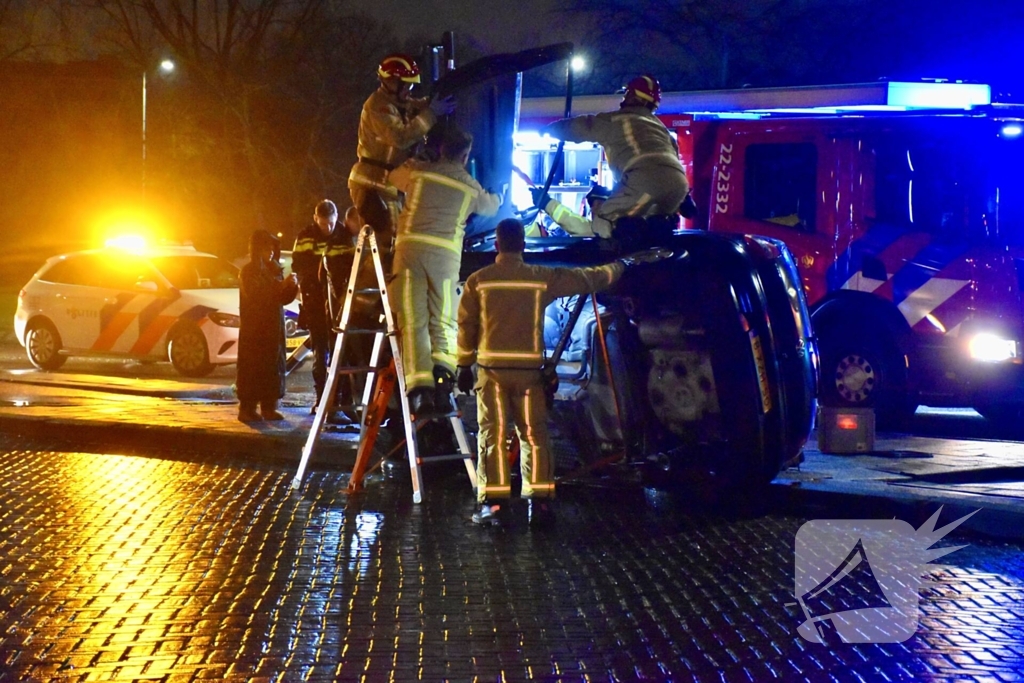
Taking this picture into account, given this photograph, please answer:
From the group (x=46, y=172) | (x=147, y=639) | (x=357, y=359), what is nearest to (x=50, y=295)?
(x=357, y=359)

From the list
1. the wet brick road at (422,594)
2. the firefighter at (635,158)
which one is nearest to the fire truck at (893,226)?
the firefighter at (635,158)

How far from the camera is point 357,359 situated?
30.4 feet

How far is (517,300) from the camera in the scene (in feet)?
22.5

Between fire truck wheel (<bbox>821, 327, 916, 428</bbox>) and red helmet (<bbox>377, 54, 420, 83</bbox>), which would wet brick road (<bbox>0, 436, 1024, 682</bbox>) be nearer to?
red helmet (<bbox>377, 54, 420, 83</bbox>)

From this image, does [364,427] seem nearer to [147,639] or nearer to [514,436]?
[514,436]

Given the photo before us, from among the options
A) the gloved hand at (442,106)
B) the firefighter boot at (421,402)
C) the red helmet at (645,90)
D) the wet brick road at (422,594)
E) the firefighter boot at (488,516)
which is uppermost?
the red helmet at (645,90)

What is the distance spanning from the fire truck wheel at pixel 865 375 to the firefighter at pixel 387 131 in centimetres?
454

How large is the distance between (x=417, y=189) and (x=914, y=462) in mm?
3744

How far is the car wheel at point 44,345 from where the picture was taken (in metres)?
15.4

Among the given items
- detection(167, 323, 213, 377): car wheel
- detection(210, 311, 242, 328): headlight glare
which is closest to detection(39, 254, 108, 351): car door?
detection(167, 323, 213, 377): car wheel

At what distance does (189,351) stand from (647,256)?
8.71 meters

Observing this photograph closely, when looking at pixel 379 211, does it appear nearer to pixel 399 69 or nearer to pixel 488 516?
pixel 399 69

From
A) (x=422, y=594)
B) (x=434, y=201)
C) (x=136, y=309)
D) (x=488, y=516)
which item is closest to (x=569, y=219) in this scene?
(x=434, y=201)

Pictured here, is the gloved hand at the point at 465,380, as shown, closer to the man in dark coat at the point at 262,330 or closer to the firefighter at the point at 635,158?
the firefighter at the point at 635,158
